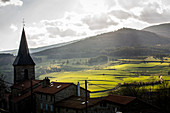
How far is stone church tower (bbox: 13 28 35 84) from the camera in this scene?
191 feet

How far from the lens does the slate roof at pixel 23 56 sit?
192 feet

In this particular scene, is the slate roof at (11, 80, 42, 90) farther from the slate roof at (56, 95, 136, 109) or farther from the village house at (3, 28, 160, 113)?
the slate roof at (56, 95, 136, 109)

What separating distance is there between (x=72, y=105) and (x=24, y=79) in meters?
24.8

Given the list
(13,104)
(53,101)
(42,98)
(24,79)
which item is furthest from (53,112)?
(24,79)

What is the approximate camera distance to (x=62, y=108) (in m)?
40.2

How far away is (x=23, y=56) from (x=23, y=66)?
9.95ft

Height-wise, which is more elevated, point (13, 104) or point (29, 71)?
point (29, 71)

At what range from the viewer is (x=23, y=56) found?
195 feet

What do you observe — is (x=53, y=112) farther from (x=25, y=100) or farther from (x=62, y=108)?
(x=25, y=100)

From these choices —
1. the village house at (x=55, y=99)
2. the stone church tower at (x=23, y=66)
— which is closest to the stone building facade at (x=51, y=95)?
the village house at (x=55, y=99)

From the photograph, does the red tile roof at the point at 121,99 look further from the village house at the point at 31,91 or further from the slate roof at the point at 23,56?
the slate roof at the point at 23,56

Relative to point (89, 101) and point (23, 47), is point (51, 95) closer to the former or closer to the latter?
point (89, 101)

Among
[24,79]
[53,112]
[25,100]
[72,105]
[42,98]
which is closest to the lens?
[72,105]

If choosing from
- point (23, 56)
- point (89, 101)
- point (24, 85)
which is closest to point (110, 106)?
point (89, 101)
